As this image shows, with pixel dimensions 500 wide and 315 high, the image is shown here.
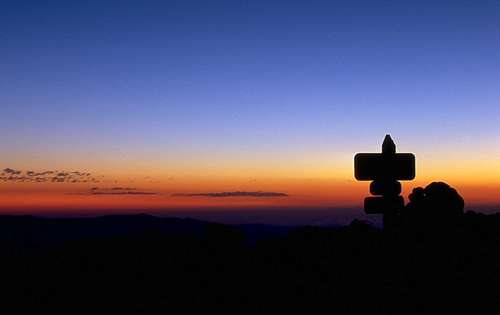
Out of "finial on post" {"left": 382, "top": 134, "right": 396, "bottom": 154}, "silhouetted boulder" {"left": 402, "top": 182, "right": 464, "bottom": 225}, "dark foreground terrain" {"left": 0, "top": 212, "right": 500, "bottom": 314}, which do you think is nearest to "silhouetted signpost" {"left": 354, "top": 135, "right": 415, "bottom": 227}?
"finial on post" {"left": 382, "top": 134, "right": 396, "bottom": 154}

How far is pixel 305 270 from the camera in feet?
60.1

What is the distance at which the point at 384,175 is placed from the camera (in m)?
15.7

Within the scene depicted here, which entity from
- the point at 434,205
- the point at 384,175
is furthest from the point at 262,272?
the point at 434,205

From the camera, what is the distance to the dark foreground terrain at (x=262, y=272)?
1488 cm

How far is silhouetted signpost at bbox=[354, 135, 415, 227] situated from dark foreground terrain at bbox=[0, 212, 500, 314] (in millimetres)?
1815

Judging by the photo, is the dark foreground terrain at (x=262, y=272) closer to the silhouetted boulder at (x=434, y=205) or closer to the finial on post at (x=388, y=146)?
the silhouetted boulder at (x=434, y=205)

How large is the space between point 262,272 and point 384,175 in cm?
486

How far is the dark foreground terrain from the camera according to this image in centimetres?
1488

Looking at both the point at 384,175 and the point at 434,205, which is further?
the point at 434,205

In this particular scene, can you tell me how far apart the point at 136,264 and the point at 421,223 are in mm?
12136

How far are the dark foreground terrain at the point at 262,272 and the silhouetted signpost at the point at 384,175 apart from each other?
1.81m

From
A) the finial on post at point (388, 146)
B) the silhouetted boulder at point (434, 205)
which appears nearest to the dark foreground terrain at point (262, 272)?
the silhouetted boulder at point (434, 205)

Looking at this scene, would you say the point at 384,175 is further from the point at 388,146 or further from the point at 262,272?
the point at 262,272

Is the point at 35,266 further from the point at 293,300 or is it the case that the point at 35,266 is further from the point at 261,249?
the point at 293,300
